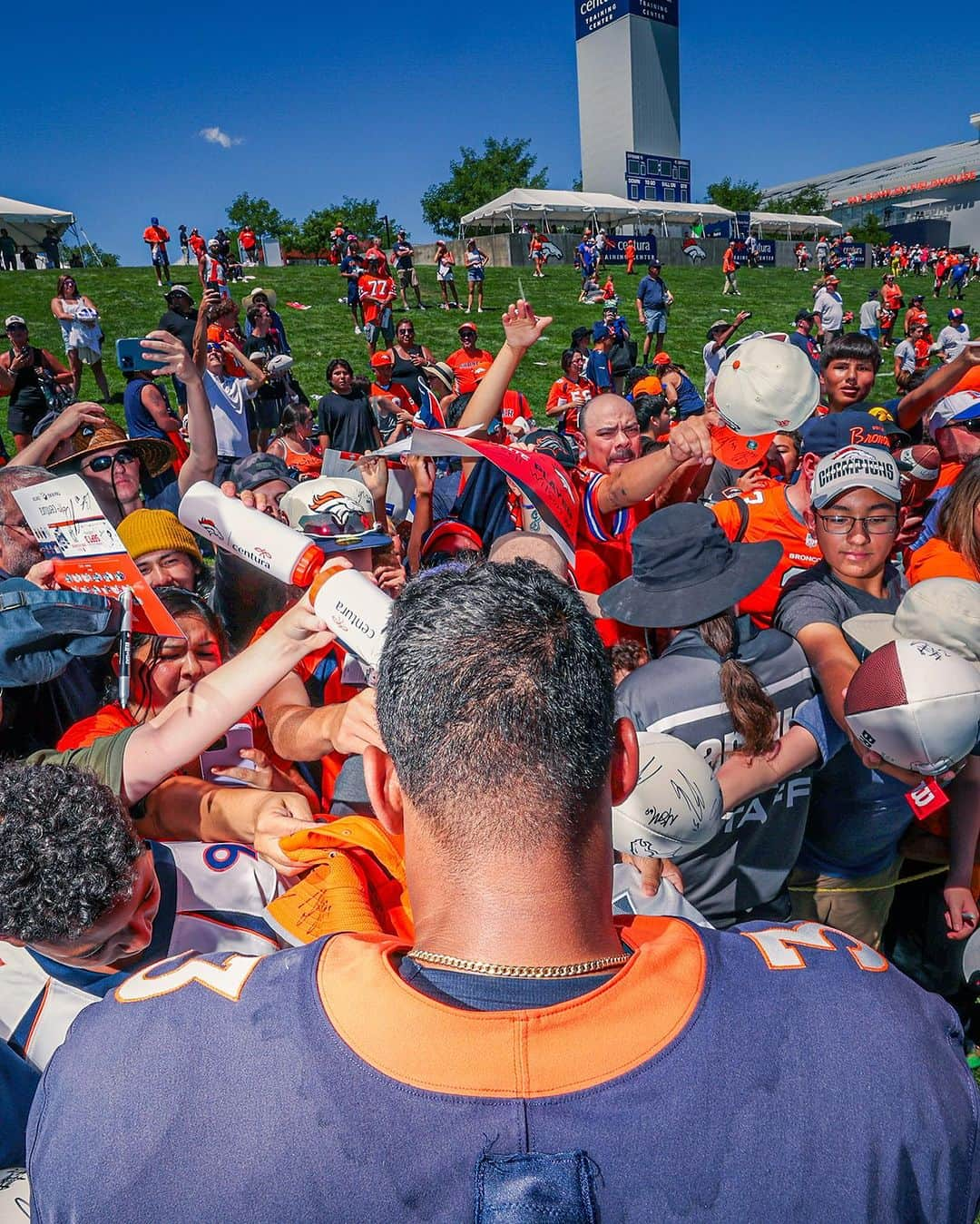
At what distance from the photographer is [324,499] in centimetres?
309

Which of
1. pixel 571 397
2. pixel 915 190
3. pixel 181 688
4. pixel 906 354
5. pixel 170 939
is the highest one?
pixel 915 190

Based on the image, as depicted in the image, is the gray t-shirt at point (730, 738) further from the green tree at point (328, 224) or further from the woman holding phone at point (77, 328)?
the green tree at point (328, 224)

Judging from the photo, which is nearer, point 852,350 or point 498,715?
point 498,715

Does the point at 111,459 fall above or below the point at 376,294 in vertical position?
below

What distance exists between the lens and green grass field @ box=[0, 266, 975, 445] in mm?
18231

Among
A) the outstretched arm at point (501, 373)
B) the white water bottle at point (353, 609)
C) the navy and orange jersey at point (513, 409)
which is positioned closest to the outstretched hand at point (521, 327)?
the outstretched arm at point (501, 373)

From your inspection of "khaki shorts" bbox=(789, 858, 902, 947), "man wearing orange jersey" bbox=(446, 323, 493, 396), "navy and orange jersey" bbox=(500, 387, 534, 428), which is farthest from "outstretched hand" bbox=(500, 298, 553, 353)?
"man wearing orange jersey" bbox=(446, 323, 493, 396)

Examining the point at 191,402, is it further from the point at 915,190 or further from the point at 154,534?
the point at 915,190

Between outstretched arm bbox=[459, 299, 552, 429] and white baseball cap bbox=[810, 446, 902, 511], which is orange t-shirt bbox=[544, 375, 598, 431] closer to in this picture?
outstretched arm bbox=[459, 299, 552, 429]

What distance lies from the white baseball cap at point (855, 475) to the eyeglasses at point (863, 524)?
0.07 metres

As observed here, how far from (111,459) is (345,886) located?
124 inches

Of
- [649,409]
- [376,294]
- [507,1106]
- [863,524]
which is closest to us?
[507,1106]

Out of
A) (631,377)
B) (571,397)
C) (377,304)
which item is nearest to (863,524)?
(571,397)

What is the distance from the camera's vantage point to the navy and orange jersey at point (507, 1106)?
860mm
